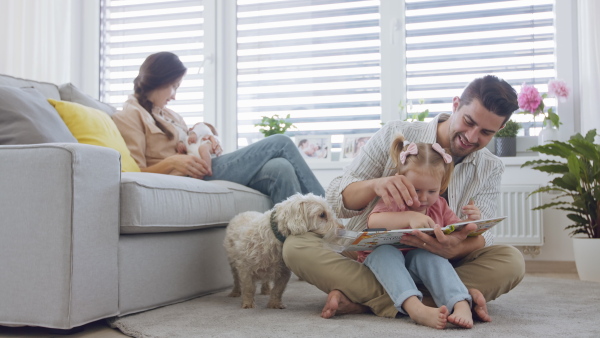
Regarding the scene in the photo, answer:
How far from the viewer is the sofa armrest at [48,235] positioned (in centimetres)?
158

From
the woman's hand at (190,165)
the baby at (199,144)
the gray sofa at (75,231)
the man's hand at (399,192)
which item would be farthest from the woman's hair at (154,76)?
the man's hand at (399,192)

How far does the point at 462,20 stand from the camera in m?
3.82

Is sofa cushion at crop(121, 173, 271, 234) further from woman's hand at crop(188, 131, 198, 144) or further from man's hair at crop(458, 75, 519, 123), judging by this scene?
man's hair at crop(458, 75, 519, 123)

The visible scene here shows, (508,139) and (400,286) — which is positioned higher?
(508,139)

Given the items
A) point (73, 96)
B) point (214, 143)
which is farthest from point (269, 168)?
point (73, 96)

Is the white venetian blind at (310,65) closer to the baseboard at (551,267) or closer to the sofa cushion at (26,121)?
the baseboard at (551,267)

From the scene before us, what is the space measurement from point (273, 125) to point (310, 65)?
0.49m

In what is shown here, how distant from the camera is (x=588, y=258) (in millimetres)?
3000

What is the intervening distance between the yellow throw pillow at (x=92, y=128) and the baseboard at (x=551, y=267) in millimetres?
2425

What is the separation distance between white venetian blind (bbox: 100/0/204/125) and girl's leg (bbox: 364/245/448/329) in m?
2.71

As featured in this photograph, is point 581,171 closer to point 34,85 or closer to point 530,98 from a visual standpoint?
point 530,98

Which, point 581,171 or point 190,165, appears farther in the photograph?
point 581,171

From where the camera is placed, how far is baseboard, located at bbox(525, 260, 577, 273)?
358 centimetres

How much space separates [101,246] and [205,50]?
2.67m
